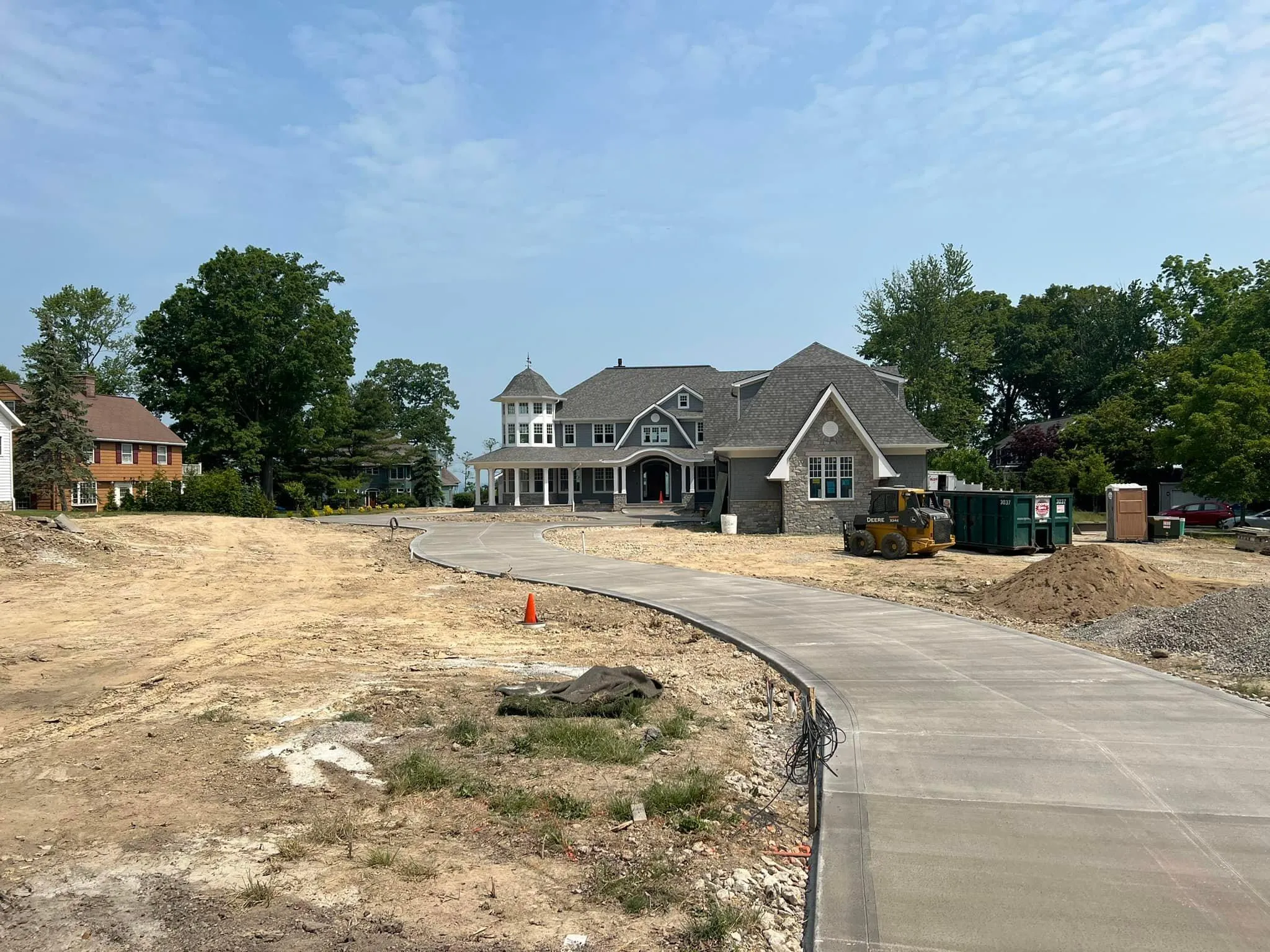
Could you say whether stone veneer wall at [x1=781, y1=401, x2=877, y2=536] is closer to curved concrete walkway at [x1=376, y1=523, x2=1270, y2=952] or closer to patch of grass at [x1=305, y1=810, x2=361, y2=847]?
curved concrete walkway at [x1=376, y1=523, x2=1270, y2=952]

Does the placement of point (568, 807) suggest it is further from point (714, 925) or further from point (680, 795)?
point (714, 925)

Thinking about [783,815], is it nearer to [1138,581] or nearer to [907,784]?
[907,784]

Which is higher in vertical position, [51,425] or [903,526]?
[51,425]

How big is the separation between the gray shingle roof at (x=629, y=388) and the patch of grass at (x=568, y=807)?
53.2 m

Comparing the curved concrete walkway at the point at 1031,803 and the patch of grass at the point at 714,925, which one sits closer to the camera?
the patch of grass at the point at 714,925

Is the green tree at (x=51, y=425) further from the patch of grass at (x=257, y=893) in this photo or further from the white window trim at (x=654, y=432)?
the patch of grass at (x=257, y=893)

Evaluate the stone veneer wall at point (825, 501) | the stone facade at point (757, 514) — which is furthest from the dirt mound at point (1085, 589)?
the stone facade at point (757, 514)

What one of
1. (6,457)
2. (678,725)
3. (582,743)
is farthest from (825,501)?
(6,457)

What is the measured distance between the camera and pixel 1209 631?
13.5 metres

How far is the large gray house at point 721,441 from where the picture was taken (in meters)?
37.9

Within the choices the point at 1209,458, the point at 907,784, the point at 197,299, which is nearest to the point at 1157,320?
the point at 1209,458

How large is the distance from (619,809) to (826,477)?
32.4m

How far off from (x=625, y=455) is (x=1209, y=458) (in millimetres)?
31915

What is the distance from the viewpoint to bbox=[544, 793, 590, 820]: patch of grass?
21.9 ft
